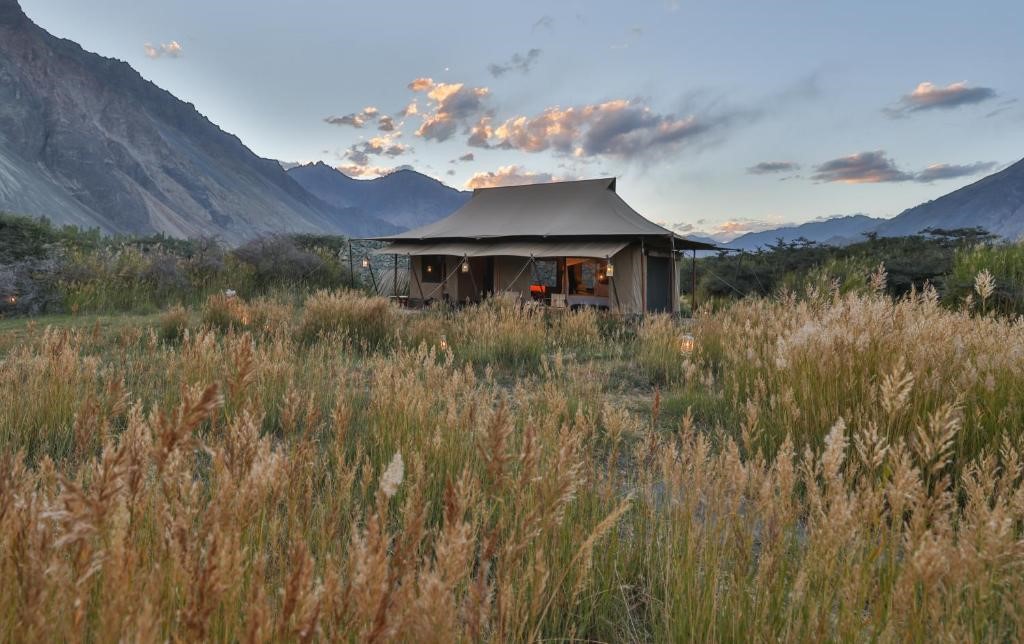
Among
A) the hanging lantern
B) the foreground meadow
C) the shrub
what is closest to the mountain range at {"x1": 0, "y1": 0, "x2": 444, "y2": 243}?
the shrub

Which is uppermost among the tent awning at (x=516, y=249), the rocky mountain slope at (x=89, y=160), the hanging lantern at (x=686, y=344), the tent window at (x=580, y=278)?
the rocky mountain slope at (x=89, y=160)

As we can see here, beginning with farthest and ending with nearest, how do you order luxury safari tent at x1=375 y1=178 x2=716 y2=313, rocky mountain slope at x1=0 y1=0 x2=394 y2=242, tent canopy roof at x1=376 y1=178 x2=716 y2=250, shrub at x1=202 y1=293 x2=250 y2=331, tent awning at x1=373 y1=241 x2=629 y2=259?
rocky mountain slope at x1=0 y1=0 x2=394 y2=242, tent canopy roof at x1=376 y1=178 x2=716 y2=250, luxury safari tent at x1=375 y1=178 x2=716 y2=313, tent awning at x1=373 y1=241 x2=629 y2=259, shrub at x1=202 y1=293 x2=250 y2=331

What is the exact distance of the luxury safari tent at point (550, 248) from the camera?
1575 centimetres

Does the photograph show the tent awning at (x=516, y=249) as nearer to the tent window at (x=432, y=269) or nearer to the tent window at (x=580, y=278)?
the tent window at (x=432, y=269)

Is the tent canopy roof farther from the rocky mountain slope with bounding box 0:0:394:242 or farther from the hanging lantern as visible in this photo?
the rocky mountain slope with bounding box 0:0:394:242

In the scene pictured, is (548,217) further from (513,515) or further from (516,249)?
(513,515)

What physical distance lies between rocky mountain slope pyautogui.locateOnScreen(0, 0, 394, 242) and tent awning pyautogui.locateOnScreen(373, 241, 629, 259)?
61.1m

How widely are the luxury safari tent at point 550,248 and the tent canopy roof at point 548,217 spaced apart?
0.11 feet

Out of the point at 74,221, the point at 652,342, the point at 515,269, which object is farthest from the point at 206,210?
the point at 652,342

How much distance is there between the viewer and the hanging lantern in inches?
258

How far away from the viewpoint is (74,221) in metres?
66.6

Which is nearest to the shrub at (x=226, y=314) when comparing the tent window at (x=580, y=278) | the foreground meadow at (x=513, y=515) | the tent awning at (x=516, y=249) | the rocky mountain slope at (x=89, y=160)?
the foreground meadow at (x=513, y=515)

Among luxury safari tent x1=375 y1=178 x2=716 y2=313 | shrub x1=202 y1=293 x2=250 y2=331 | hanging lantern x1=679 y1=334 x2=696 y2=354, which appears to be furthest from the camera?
luxury safari tent x1=375 y1=178 x2=716 y2=313

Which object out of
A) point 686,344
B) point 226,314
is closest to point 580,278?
point 686,344
